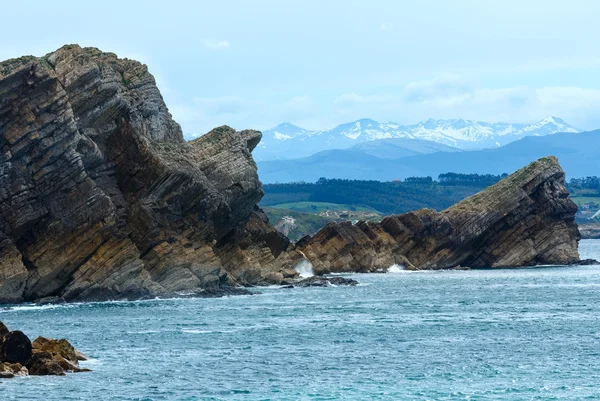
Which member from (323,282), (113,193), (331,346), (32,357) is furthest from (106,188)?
(32,357)

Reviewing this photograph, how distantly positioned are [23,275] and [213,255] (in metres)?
20.2

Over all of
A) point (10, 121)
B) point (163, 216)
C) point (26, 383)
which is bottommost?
point (26, 383)

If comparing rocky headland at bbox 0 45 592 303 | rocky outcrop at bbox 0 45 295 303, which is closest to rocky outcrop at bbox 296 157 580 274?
rocky headland at bbox 0 45 592 303

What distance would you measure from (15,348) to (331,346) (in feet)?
60.5

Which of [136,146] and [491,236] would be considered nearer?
[136,146]

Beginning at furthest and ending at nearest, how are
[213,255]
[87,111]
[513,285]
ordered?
[513,285] → [213,255] → [87,111]

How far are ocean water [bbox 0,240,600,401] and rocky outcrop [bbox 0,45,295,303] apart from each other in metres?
4.25

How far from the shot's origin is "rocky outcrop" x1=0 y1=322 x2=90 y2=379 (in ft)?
168

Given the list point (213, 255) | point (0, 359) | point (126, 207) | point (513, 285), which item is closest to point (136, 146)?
point (126, 207)

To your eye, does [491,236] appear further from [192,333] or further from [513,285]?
[192,333]

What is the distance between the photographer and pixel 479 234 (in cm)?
14812

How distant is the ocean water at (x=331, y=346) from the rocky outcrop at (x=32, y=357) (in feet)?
3.12

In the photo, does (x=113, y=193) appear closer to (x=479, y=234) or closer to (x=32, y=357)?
(x=32, y=357)

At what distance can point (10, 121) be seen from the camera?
89750mm
